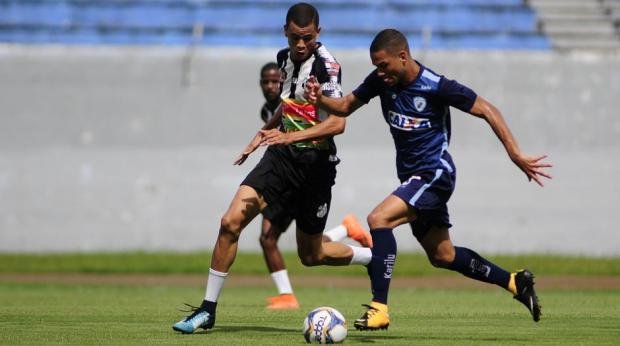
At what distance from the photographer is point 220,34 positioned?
22094mm

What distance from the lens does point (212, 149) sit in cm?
2064

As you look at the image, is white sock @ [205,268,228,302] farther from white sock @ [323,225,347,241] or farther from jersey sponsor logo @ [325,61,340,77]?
white sock @ [323,225,347,241]

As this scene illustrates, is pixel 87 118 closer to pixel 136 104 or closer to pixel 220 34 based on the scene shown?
pixel 136 104

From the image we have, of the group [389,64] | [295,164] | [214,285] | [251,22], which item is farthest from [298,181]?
[251,22]

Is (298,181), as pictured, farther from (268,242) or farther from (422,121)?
(268,242)

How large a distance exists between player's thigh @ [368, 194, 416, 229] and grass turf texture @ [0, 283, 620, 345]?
820mm

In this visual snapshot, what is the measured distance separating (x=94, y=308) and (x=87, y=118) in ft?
30.6

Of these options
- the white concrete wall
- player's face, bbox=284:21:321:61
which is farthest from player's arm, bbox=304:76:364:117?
the white concrete wall

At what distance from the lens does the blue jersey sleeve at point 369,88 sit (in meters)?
9.20

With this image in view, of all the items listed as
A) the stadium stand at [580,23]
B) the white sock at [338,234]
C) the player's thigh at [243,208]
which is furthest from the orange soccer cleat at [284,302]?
the stadium stand at [580,23]

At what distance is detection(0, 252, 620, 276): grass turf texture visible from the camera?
19109mm

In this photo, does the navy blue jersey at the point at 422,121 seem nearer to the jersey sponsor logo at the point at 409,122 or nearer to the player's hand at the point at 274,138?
the jersey sponsor logo at the point at 409,122

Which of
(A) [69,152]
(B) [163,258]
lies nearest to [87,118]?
(A) [69,152]

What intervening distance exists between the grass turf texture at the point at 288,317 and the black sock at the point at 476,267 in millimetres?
396
